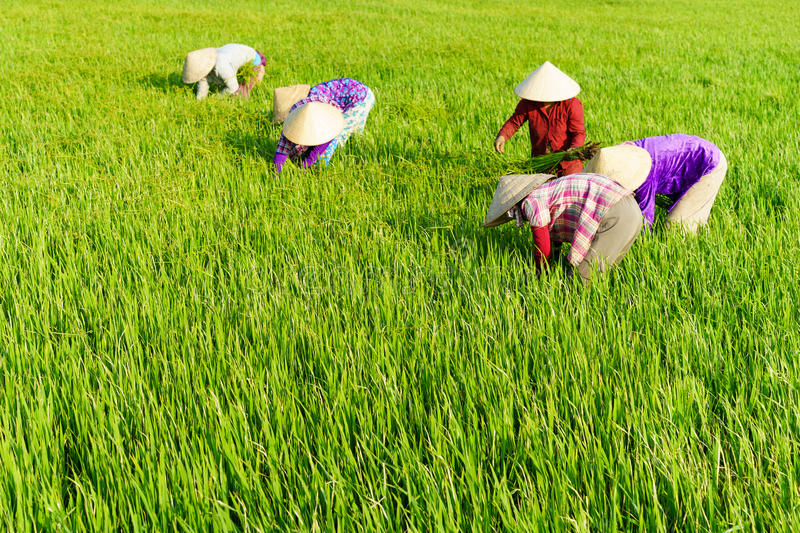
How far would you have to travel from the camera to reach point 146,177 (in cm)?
354

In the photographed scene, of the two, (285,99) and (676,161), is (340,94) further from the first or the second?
(676,161)

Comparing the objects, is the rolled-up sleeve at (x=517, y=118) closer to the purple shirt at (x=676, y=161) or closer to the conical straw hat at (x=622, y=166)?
the purple shirt at (x=676, y=161)

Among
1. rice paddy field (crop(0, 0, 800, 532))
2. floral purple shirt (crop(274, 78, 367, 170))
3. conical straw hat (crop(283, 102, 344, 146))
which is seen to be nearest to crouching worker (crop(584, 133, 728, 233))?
rice paddy field (crop(0, 0, 800, 532))

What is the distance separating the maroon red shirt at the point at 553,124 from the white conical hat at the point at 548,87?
0.23 metres

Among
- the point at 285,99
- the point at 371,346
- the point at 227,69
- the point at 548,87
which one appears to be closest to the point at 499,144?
the point at 548,87

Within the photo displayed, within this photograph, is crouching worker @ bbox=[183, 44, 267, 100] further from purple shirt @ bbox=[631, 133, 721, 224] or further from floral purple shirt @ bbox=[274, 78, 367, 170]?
purple shirt @ bbox=[631, 133, 721, 224]

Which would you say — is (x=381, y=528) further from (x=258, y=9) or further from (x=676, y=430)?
(x=258, y=9)

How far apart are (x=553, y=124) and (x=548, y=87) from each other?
34cm

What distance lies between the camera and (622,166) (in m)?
2.41

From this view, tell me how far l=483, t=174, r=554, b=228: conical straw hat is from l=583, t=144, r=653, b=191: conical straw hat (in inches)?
10.1

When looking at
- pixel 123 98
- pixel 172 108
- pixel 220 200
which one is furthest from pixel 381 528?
pixel 123 98

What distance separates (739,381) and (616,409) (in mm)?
420

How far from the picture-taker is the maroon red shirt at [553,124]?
343 centimetres

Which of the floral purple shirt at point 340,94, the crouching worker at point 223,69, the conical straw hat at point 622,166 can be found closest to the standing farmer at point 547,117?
the conical straw hat at point 622,166
